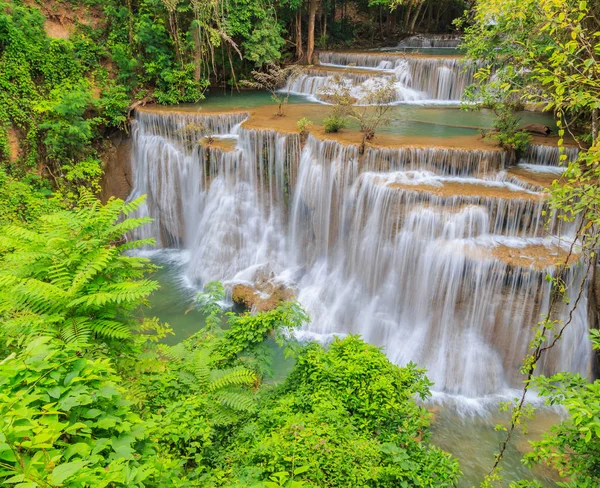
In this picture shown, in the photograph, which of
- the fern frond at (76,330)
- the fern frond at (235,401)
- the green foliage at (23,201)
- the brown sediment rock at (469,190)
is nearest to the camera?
the fern frond at (76,330)

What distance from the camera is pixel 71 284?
3.33 m

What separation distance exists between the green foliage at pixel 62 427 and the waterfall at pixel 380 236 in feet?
21.9

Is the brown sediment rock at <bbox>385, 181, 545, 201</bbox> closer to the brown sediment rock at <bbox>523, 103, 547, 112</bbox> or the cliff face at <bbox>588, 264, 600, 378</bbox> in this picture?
the cliff face at <bbox>588, 264, 600, 378</bbox>

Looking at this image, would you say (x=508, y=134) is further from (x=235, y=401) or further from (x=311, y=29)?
(x=311, y=29)

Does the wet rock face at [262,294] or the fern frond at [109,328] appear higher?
the fern frond at [109,328]

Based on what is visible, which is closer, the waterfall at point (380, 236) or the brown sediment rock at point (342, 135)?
the waterfall at point (380, 236)

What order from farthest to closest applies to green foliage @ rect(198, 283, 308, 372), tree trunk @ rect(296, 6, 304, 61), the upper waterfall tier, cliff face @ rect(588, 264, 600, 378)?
tree trunk @ rect(296, 6, 304, 61), the upper waterfall tier, cliff face @ rect(588, 264, 600, 378), green foliage @ rect(198, 283, 308, 372)

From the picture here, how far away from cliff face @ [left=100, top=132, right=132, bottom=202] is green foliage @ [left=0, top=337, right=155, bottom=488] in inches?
458

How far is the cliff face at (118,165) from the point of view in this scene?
12.8 metres

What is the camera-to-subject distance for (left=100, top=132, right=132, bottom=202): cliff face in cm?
1282

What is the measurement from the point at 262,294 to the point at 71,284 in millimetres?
6569

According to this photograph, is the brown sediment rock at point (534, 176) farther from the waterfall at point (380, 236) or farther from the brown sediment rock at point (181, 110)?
the brown sediment rock at point (181, 110)

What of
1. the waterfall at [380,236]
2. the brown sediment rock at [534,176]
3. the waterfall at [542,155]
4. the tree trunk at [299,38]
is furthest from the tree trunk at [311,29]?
the brown sediment rock at [534,176]

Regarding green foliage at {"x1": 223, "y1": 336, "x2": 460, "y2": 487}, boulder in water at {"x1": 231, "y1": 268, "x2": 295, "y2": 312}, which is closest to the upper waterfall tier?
boulder in water at {"x1": 231, "y1": 268, "x2": 295, "y2": 312}
